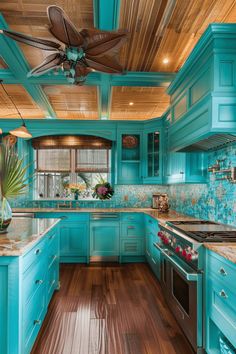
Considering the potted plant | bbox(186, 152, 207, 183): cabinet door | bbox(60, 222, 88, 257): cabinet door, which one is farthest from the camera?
bbox(60, 222, 88, 257): cabinet door

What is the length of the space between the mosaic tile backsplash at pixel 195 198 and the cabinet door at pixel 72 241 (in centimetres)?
73

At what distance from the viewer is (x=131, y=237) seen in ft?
13.9

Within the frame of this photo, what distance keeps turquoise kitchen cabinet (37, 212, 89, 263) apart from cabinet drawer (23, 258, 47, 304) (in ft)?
6.21

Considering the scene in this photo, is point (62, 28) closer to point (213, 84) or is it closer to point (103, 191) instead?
point (213, 84)

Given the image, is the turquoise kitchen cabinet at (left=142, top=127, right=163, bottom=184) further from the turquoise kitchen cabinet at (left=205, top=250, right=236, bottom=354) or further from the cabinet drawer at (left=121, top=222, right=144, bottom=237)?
the turquoise kitchen cabinet at (left=205, top=250, right=236, bottom=354)

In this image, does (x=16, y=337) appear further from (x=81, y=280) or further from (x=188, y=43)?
(x=188, y=43)

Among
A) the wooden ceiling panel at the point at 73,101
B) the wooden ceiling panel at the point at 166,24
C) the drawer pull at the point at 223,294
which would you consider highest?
the wooden ceiling panel at the point at 166,24

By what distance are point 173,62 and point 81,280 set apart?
3086 mm

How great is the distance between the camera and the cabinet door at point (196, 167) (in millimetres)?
2994

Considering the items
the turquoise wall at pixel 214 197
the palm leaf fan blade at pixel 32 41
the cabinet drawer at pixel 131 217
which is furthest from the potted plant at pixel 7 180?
the cabinet drawer at pixel 131 217

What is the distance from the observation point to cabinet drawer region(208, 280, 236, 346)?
147 centimetres

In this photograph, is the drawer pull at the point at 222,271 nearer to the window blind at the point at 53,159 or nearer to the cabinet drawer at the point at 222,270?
the cabinet drawer at the point at 222,270

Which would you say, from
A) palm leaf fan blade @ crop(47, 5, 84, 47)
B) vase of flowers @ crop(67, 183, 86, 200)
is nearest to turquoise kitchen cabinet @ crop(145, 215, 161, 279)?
vase of flowers @ crop(67, 183, 86, 200)

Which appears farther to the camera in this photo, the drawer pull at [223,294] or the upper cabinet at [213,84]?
the upper cabinet at [213,84]
